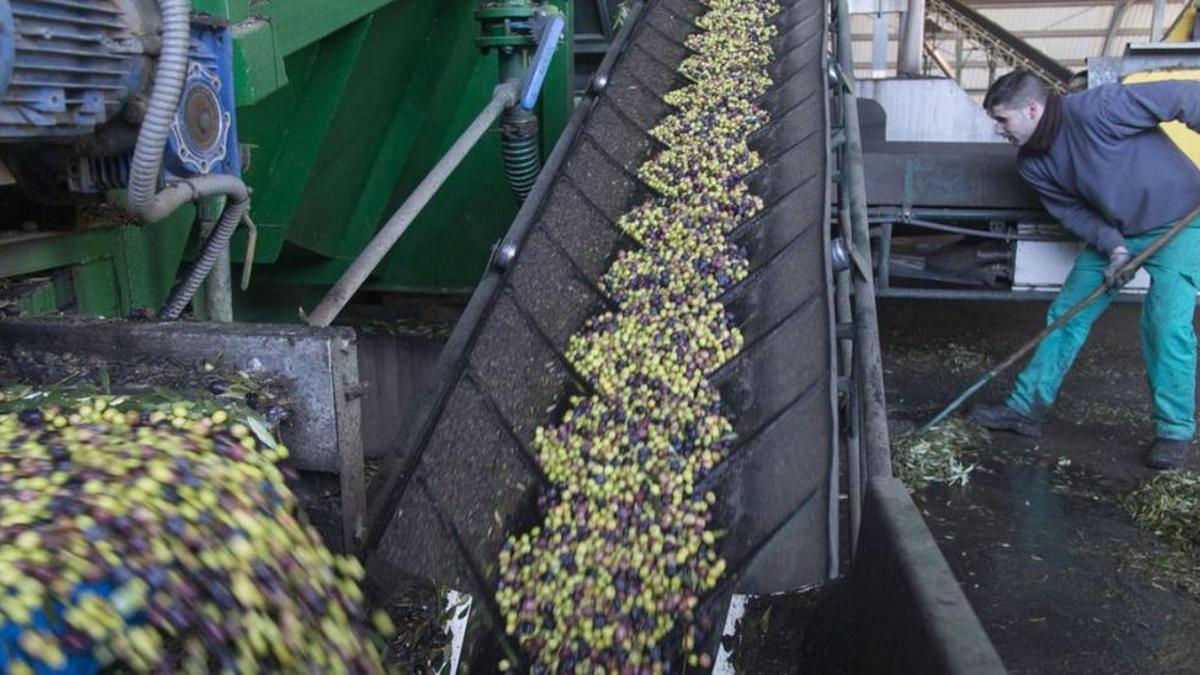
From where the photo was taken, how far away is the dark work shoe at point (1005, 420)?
3973 millimetres

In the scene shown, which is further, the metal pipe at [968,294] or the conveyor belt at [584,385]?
the metal pipe at [968,294]

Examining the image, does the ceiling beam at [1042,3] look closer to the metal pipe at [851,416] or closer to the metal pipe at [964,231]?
the metal pipe at [964,231]

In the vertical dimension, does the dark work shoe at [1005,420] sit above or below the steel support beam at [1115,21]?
below

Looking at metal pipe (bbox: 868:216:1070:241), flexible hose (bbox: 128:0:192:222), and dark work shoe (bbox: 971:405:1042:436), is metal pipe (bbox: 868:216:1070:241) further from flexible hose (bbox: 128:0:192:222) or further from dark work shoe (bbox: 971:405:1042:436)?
flexible hose (bbox: 128:0:192:222)

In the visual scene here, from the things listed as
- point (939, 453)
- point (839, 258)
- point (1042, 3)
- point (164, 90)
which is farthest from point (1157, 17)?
point (164, 90)

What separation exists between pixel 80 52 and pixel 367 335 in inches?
121

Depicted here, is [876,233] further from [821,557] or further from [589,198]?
[821,557]

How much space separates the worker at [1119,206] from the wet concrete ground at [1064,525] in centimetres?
26

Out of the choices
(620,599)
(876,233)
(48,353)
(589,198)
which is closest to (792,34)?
(876,233)

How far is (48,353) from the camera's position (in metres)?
2.01

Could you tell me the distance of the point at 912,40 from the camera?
21.6ft

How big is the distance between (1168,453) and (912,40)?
3906 mm

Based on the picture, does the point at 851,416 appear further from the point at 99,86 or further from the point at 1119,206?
the point at 1119,206

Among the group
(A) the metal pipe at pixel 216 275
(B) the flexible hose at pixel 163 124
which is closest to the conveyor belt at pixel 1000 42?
(A) the metal pipe at pixel 216 275
